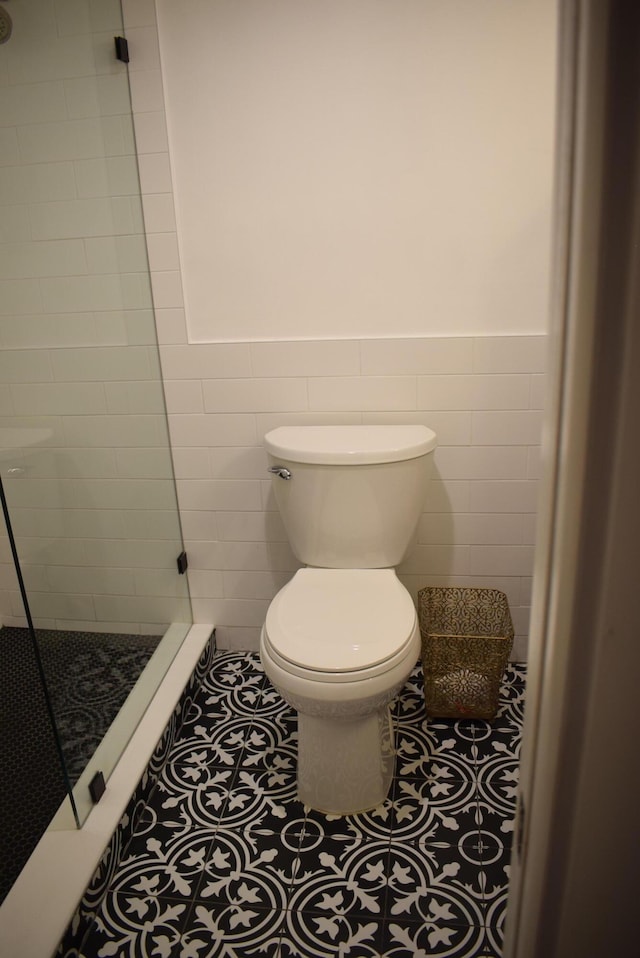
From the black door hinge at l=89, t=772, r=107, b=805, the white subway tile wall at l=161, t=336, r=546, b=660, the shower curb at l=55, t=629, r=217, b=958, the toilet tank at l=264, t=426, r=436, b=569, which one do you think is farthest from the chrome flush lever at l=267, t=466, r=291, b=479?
the black door hinge at l=89, t=772, r=107, b=805

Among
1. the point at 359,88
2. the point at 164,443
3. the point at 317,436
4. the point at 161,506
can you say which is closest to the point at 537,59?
the point at 359,88

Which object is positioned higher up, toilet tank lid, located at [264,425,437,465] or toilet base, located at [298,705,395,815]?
toilet tank lid, located at [264,425,437,465]

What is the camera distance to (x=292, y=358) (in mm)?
1789

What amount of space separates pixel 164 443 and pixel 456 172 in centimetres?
115

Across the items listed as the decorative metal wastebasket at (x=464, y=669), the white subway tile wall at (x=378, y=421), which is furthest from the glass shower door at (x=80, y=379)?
the decorative metal wastebasket at (x=464, y=669)

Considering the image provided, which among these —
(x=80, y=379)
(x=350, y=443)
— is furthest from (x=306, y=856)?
(x=80, y=379)

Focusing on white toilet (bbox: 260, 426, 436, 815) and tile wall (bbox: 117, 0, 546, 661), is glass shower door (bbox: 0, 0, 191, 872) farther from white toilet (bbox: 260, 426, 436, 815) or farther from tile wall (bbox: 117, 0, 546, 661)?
white toilet (bbox: 260, 426, 436, 815)

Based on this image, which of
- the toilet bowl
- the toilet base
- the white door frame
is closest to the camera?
the white door frame

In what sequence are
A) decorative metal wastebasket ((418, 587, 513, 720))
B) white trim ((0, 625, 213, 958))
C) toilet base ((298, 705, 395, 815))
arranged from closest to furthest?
white trim ((0, 625, 213, 958)) → toilet base ((298, 705, 395, 815)) → decorative metal wastebasket ((418, 587, 513, 720))

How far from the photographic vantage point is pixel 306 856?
1.35 meters

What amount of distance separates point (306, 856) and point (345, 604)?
1.85 feet

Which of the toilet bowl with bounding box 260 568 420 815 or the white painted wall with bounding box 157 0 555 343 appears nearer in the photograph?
the toilet bowl with bounding box 260 568 420 815

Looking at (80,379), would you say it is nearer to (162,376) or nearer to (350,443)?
(162,376)

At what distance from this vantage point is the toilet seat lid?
4.23 ft
